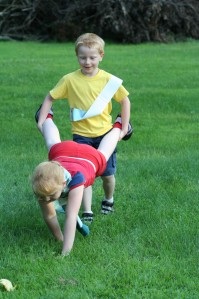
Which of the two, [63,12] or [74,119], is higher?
[74,119]

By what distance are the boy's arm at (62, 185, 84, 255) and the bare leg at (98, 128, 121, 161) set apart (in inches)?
24.4

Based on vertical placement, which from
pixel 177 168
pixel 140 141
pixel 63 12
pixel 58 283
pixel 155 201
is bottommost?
Result: pixel 63 12

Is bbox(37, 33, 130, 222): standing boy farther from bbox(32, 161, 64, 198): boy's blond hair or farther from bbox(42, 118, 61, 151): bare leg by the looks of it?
bbox(32, 161, 64, 198): boy's blond hair

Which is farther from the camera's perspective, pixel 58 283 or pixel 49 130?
pixel 49 130

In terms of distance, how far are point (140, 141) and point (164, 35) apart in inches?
695

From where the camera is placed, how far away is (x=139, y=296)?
14.4 ft

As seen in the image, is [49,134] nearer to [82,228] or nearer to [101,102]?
[101,102]

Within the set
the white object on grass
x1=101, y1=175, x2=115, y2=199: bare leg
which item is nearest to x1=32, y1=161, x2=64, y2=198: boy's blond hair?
the white object on grass

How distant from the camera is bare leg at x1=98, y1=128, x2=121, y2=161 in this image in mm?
5698

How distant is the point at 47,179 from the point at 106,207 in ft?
4.58

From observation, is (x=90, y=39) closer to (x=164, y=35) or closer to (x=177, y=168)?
(x=177, y=168)

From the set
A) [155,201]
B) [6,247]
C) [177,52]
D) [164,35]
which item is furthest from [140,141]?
[164,35]

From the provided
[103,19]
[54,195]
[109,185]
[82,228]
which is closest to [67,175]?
[54,195]

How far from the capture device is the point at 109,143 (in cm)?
576
